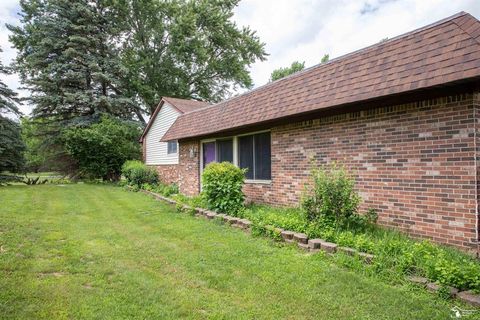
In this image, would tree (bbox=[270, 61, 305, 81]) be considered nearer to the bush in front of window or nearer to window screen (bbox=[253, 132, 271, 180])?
window screen (bbox=[253, 132, 271, 180])

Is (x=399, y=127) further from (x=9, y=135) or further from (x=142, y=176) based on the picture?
(x=9, y=135)

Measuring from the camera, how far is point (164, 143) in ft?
56.8

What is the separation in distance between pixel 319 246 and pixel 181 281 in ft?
7.32

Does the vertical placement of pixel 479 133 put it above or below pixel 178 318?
above

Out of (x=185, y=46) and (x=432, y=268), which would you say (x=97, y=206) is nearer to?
(x=432, y=268)

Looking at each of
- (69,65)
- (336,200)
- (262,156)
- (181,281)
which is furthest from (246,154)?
(69,65)

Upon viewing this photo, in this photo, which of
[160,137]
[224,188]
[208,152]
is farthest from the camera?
[160,137]

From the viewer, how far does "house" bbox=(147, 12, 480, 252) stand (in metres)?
4.55

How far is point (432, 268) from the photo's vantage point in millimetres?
3613

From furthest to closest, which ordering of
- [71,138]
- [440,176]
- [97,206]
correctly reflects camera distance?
1. [71,138]
2. [97,206]
3. [440,176]

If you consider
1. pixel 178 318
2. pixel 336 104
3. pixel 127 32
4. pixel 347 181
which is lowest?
pixel 178 318

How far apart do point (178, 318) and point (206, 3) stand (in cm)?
3088

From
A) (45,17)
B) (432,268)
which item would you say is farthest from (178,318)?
(45,17)

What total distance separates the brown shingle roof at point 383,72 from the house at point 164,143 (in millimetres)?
8030
